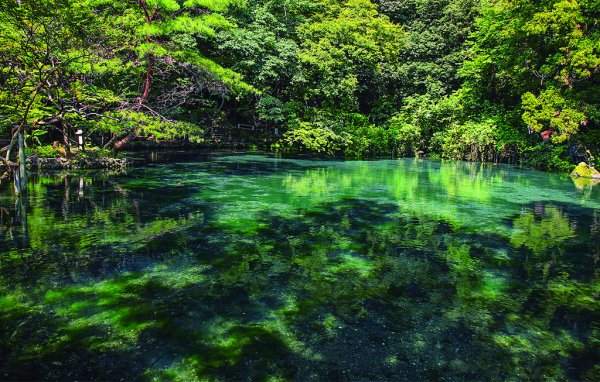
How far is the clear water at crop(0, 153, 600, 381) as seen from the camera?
9.70 feet

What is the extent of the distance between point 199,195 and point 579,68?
1873cm

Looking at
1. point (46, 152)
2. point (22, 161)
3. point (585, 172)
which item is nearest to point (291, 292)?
point (22, 161)

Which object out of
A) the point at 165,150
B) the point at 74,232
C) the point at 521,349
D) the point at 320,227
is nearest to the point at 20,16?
the point at 74,232

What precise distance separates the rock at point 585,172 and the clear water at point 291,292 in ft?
35.2

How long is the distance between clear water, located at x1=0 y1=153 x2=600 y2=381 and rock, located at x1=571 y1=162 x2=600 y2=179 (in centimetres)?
1072

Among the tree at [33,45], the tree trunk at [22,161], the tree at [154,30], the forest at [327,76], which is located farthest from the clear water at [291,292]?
the tree at [154,30]

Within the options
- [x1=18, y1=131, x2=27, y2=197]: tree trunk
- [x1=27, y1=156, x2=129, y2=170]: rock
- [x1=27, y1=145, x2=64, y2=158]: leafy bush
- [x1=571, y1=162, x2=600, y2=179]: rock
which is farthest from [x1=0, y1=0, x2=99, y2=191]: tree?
[x1=571, y1=162, x2=600, y2=179]: rock

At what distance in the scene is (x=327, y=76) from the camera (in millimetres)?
24562

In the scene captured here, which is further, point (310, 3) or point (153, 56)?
point (310, 3)

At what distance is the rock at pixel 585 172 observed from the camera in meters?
17.2

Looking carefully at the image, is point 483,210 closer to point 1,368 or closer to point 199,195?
point 199,195

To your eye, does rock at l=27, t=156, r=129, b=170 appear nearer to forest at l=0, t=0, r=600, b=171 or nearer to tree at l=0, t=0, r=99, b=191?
forest at l=0, t=0, r=600, b=171

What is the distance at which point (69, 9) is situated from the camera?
8328 millimetres

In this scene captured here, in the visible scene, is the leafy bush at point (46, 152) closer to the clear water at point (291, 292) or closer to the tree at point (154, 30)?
the tree at point (154, 30)
